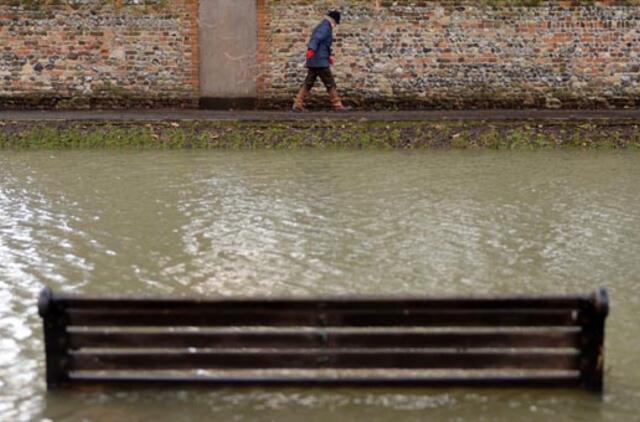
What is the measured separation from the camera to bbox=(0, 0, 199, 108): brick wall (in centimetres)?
Answer: 1917

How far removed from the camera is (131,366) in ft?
18.1

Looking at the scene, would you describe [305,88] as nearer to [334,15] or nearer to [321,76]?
[321,76]

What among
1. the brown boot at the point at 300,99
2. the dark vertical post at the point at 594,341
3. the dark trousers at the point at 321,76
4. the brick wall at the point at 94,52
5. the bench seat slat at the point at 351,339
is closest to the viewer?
the dark vertical post at the point at 594,341

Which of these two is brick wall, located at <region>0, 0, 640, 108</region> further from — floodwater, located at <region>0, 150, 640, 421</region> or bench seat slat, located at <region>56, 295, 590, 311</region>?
bench seat slat, located at <region>56, 295, 590, 311</region>

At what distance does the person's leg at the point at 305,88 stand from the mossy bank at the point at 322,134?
1581 millimetres

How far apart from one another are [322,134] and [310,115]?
1541 millimetres

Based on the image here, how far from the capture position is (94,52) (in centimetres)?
1927

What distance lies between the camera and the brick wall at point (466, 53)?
19.2m

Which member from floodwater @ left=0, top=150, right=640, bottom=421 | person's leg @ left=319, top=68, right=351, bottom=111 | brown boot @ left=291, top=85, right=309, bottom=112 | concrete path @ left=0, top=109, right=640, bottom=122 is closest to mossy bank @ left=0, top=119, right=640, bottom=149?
concrete path @ left=0, top=109, right=640, bottom=122

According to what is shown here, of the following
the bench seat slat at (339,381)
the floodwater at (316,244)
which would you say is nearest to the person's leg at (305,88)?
the floodwater at (316,244)

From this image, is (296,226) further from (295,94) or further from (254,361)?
(295,94)

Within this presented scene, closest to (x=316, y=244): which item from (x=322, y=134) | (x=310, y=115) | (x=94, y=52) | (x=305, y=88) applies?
(x=322, y=134)

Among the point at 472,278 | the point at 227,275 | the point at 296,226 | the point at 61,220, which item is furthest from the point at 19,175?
the point at 472,278

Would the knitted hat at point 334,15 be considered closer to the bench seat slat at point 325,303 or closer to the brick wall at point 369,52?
the brick wall at point 369,52
